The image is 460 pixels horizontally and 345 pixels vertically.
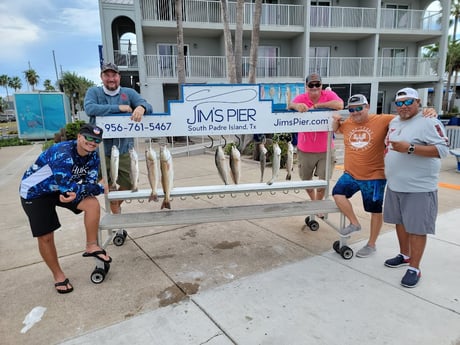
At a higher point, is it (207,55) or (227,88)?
(207,55)

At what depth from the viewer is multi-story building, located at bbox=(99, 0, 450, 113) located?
15.8m

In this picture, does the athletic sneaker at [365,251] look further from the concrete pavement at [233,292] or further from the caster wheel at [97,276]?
the caster wheel at [97,276]

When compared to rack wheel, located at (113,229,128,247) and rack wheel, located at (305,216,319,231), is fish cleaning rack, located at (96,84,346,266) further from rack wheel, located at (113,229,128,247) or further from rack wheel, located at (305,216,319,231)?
rack wheel, located at (305,216,319,231)

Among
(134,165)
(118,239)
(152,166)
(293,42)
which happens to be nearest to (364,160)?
(152,166)

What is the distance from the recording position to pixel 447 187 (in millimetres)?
6504

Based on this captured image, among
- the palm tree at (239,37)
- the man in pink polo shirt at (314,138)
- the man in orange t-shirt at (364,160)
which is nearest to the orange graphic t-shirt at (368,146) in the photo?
the man in orange t-shirt at (364,160)

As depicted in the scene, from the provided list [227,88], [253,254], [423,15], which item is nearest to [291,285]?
[253,254]

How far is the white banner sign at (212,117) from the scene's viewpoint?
11.0 feet

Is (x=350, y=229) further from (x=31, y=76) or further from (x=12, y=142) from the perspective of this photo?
(x=31, y=76)

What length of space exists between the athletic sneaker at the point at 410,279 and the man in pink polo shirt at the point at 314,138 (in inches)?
59.7

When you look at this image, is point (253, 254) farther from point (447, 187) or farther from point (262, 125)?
point (447, 187)

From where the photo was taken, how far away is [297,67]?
698 inches

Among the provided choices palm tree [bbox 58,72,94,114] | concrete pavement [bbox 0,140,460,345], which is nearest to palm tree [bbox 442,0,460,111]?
concrete pavement [bbox 0,140,460,345]

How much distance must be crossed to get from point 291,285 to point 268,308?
44 cm
